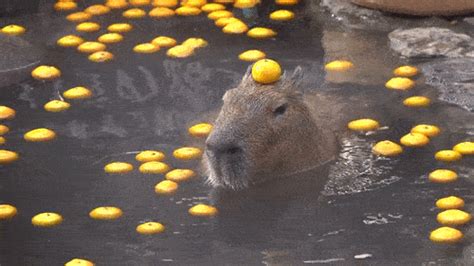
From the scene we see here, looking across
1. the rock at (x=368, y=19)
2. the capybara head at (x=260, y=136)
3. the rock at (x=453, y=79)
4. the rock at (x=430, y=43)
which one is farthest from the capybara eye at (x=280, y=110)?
the rock at (x=368, y=19)

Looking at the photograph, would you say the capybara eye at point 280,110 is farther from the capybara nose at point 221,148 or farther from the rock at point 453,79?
the rock at point 453,79

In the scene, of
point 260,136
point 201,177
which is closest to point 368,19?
point 260,136

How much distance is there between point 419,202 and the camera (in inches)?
291

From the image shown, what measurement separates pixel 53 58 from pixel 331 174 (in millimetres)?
2941

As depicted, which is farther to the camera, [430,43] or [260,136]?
[430,43]

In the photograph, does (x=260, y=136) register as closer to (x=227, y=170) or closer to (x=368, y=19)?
(x=227, y=170)

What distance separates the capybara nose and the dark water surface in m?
0.27

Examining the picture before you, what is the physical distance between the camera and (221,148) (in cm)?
746

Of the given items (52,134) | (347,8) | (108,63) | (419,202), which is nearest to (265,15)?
(347,8)

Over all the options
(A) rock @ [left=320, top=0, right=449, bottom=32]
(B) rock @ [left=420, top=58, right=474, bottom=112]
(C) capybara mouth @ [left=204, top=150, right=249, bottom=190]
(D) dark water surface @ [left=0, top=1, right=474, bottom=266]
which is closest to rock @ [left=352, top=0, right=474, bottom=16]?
(A) rock @ [left=320, top=0, right=449, bottom=32]

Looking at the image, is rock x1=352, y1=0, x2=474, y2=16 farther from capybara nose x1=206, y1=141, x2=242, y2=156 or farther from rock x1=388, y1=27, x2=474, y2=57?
capybara nose x1=206, y1=141, x2=242, y2=156

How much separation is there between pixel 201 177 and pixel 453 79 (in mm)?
2303

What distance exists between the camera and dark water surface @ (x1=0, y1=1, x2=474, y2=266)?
6.84 meters

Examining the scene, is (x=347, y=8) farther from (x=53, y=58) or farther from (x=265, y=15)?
(x=53, y=58)
